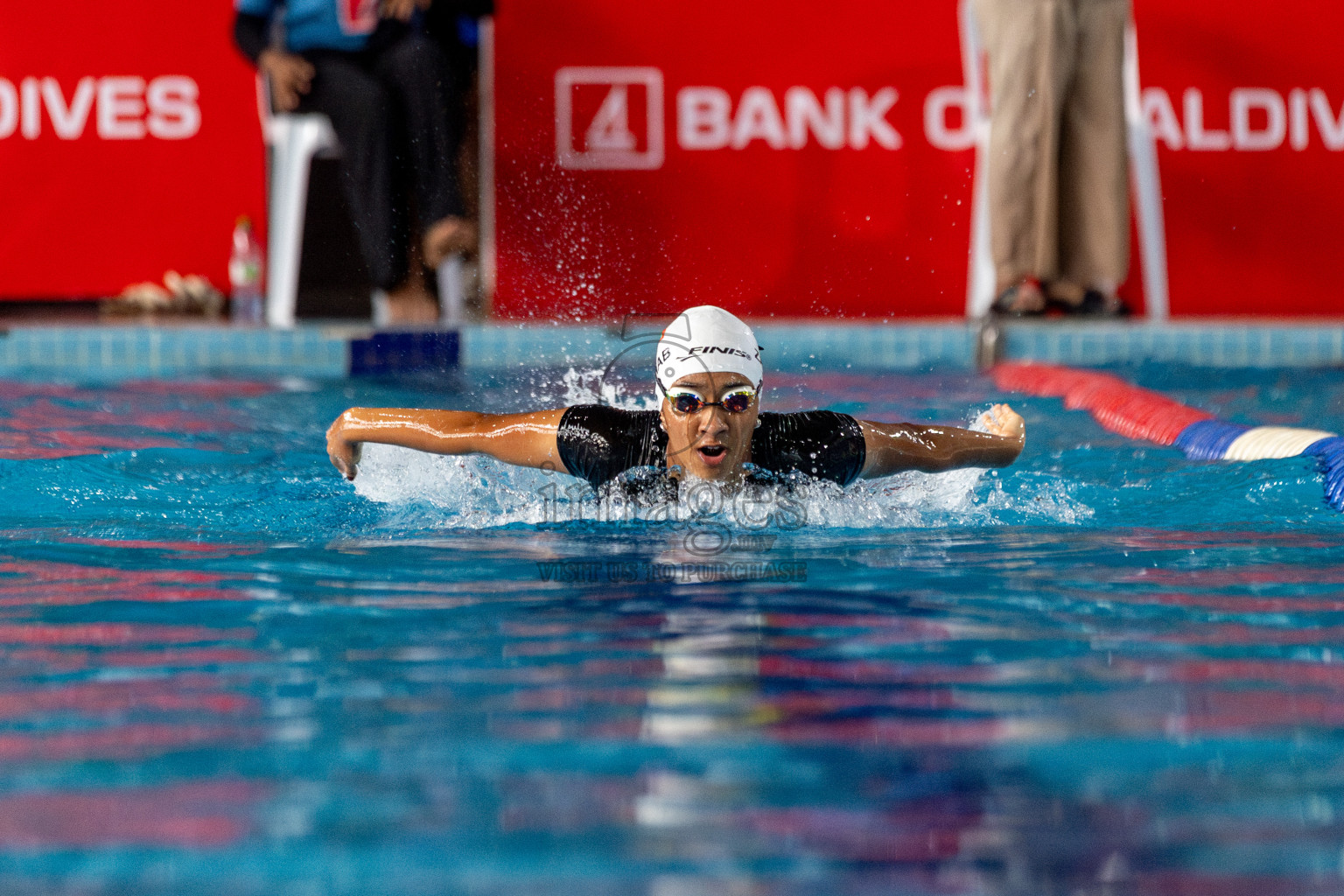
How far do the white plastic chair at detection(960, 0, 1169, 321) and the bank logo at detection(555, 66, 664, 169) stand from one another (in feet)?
5.04

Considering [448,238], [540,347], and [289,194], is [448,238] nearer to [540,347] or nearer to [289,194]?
[540,347]

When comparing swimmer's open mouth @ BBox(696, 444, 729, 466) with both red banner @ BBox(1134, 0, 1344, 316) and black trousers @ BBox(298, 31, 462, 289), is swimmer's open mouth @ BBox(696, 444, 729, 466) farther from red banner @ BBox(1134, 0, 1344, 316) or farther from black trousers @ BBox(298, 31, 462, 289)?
red banner @ BBox(1134, 0, 1344, 316)

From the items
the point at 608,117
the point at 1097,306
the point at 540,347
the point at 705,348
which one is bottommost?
the point at 705,348

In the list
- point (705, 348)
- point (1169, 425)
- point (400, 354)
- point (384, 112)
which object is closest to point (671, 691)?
point (705, 348)

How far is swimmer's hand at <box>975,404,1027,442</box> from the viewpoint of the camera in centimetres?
371

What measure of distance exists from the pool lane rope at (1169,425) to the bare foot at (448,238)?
2350 millimetres

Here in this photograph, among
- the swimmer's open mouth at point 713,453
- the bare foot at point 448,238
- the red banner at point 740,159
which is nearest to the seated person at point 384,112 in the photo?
the bare foot at point 448,238

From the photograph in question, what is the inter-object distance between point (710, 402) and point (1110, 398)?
2507mm

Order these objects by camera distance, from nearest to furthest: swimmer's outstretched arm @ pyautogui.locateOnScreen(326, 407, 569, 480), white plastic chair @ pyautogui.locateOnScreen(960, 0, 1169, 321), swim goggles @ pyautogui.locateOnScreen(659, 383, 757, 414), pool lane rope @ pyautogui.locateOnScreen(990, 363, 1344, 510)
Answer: swim goggles @ pyautogui.locateOnScreen(659, 383, 757, 414) < swimmer's outstretched arm @ pyautogui.locateOnScreen(326, 407, 569, 480) < pool lane rope @ pyautogui.locateOnScreen(990, 363, 1344, 510) < white plastic chair @ pyautogui.locateOnScreen(960, 0, 1169, 321)

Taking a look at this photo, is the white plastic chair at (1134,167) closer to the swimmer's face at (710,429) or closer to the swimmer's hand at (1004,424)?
the swimmer's hand at (1004,424)

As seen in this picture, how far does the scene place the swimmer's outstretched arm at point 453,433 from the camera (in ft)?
11.4

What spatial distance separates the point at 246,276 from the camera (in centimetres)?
736

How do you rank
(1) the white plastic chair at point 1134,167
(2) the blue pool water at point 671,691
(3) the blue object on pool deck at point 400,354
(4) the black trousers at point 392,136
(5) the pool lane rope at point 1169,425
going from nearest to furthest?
1. (2) the blue pool water at point 671,691
2. (5) the pool lane rope at point 1169,425
3. (3) the blue object on pool deck at point 400,354
4. (4) the black trousers at point 392,136
5. (1) the white plastic chair at point 1134,167

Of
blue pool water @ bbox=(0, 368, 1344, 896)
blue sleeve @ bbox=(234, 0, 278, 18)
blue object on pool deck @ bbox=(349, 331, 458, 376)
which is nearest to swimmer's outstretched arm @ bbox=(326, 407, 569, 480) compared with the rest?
blue pool water @ bbox=(0, 368, 1344, 896)
